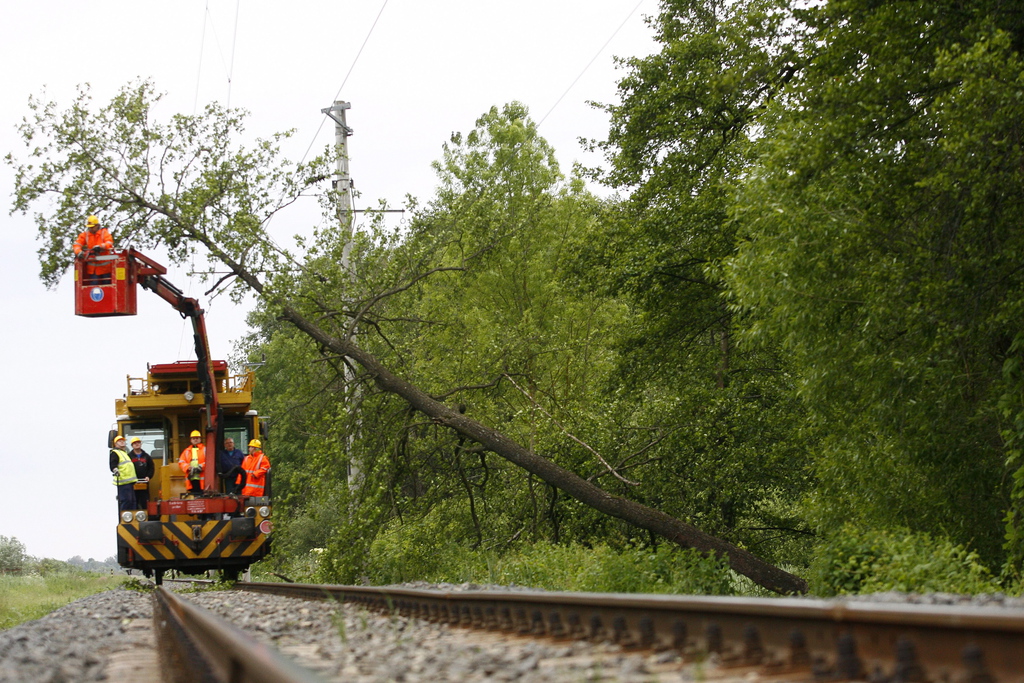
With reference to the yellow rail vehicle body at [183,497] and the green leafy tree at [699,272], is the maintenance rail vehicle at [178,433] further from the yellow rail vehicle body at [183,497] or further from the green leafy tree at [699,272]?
the green leafy tree at [699,272]

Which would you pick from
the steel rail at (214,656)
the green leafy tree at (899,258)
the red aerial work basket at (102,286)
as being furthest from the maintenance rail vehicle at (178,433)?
the green leafy tree at (899,258)

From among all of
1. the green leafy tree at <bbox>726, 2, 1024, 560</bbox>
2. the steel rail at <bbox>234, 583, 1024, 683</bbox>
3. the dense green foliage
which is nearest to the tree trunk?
the dense green foliage

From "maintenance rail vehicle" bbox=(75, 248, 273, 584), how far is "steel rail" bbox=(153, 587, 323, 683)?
27.8 feet

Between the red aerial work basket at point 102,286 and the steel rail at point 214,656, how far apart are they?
8.21 metres

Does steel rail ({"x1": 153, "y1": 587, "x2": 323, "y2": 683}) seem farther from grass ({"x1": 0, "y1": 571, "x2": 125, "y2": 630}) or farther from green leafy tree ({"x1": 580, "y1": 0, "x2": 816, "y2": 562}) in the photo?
green leafy tree ({"x1": 580, "y1": 0, "x2": 816, "y2": 562})

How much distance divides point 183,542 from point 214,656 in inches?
488

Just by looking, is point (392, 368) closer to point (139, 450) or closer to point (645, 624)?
point (139, 450)

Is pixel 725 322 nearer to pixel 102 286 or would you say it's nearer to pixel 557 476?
pixel 557 476

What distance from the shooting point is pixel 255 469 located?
17.3 meters

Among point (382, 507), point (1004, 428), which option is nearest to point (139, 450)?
point (382, 507)

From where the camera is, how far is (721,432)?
59.9 feet

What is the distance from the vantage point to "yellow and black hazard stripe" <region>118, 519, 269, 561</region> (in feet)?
53.7

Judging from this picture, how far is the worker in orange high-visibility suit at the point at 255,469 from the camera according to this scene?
56.6ft

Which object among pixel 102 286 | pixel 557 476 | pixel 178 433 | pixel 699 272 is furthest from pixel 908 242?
pixel 178 433
